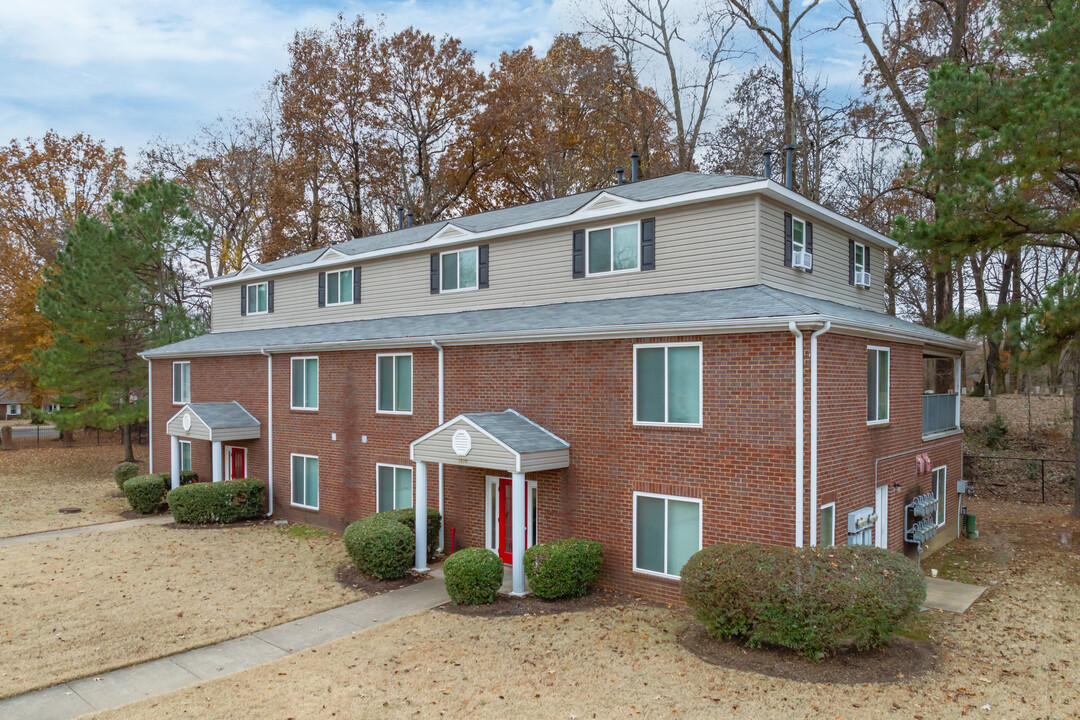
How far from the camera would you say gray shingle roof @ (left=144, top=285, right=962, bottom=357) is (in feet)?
36.2

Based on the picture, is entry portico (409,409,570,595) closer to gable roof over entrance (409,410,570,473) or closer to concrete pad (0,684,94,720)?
gable roof over entrance (409,410,570,473)

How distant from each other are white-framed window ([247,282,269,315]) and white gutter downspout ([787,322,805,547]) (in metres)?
18.7

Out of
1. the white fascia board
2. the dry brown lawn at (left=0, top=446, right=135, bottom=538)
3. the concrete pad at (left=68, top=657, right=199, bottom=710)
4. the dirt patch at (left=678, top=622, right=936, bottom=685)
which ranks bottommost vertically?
the dry brown lawn at (left=0, top=446, right=135, bottom=538)

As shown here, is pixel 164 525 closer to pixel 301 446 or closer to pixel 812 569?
pixel 301 446

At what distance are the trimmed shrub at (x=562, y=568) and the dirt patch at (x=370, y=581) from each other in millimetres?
2761

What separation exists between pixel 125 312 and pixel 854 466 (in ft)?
86.3

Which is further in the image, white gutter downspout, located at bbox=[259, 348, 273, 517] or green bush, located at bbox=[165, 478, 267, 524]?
white gutter downspout, located at bbox=[259, 348, 273, 517]

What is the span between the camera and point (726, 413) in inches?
422

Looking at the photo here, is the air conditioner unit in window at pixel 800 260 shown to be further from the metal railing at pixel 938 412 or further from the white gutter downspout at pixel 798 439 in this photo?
the white gutter downspout at pixel 798 439

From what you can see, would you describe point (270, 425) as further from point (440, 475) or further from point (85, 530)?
point (440, 475)

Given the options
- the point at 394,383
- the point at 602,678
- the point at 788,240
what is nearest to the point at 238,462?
the point at 394,383

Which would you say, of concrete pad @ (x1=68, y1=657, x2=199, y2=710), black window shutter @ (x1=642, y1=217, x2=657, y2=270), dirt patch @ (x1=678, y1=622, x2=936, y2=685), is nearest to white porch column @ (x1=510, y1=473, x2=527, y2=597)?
dirt patch @ (x1=678, y1=622, x2=936, y2=685)

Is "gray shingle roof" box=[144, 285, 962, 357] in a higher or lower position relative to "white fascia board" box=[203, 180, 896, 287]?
lower

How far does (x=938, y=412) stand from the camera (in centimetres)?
1598
